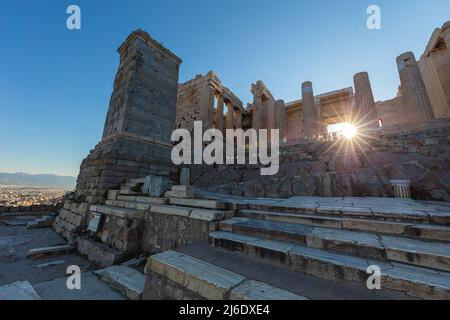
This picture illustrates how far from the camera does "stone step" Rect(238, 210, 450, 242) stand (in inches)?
76.1

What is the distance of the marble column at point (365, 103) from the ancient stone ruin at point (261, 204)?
86mm

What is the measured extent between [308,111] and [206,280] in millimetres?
17396

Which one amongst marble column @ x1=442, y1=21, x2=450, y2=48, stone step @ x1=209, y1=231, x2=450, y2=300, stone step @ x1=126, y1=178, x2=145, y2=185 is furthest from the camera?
marble column @ x1=442, y1=21, x2=450, y2=48

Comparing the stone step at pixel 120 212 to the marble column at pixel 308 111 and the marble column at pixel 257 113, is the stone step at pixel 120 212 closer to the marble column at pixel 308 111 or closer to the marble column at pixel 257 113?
the marble column at pixel 308 111

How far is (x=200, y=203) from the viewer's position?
345cm

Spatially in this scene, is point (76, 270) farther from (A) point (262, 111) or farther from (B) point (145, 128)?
(A) point (262, 111)

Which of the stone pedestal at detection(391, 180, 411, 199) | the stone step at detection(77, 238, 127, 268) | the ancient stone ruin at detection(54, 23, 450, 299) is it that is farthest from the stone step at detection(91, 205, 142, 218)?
the stone pedestal at detection(391, 180, 411, 199)

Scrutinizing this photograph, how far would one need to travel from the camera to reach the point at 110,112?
735cm

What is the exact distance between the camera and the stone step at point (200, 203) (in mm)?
3250

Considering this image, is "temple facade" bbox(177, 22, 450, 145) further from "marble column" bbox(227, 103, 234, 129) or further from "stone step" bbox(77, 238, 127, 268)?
"stone step" bbox(77, 238, 127, 268)

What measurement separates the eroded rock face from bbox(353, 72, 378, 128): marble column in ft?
12.6

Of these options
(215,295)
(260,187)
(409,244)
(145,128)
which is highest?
(145,128)
